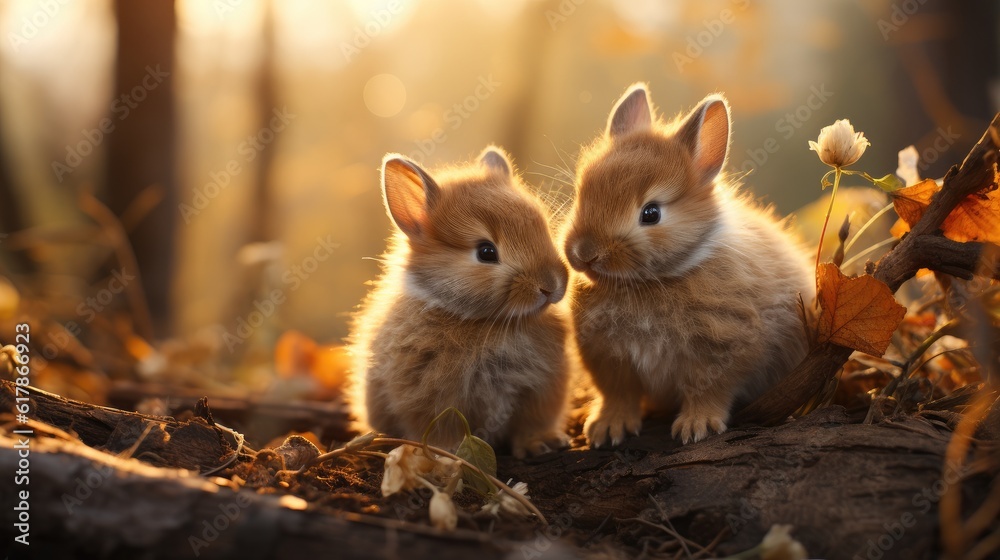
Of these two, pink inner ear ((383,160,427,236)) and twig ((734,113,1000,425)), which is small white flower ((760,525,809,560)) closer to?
twig ((734,113,1000,425))

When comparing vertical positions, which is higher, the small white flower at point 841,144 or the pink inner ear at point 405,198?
the small white flower at point 841,144

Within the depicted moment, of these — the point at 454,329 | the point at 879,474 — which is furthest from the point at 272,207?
the point at 879,474

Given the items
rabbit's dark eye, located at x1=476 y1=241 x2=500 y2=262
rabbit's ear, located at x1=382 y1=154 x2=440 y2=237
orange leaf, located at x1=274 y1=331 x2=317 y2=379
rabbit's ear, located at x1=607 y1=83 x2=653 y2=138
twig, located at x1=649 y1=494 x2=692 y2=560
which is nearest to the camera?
twig, located at x1=649 y1=494 x2=692 y2=560

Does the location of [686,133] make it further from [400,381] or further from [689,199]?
[400,381]

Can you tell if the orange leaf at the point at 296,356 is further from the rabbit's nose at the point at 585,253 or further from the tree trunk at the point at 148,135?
the rabbit's nose at the point at 585,253

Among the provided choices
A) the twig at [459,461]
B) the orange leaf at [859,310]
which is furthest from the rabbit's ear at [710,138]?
the twig at [459,461]

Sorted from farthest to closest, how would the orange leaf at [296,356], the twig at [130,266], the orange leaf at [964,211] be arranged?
1. the twig at [130,266]
2. the orange leaf at [296,356]
3. the orange leaf at [964,211]

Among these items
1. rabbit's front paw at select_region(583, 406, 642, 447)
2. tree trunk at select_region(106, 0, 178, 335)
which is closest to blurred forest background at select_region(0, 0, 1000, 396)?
tree trunk at select_region(106, 0, 178, 335)
